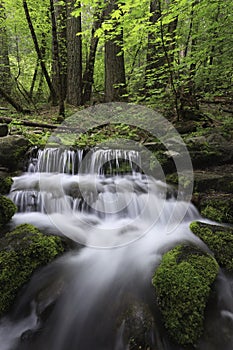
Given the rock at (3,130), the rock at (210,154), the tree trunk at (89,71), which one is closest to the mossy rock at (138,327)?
the rock at (210,154)

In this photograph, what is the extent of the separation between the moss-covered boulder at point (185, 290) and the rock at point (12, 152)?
13.4ft

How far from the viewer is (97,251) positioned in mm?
3059

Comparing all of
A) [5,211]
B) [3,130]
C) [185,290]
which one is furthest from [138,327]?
[3,130]

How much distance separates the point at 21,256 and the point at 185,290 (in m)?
1.75

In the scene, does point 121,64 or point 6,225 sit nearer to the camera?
point 6,225

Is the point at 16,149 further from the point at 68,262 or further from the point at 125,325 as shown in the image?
the point at 125,325

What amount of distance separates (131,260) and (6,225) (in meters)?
1.91

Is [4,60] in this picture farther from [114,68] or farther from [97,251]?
[97,251]

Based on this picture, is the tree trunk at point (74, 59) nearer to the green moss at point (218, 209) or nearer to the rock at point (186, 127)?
the rock at point (186, 127)

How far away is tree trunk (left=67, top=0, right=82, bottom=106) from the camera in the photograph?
8.88m

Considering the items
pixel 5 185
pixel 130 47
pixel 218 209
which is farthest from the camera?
pixel 130 47

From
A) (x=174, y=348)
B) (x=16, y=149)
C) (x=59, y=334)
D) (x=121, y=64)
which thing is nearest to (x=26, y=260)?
(x=59, y=334)

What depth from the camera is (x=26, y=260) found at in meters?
2.46

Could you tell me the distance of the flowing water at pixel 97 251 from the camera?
197 cm
